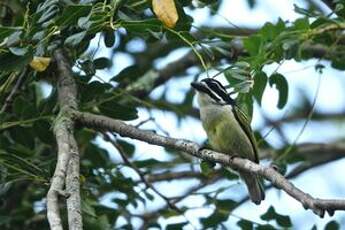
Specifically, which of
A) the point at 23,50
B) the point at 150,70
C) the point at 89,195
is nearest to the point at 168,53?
the point at 150,70

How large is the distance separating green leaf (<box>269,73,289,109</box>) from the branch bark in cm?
90

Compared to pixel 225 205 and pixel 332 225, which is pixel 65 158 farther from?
pixel 332 225

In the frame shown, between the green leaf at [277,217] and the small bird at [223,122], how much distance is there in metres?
0.31

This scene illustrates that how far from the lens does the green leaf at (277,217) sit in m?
4.46

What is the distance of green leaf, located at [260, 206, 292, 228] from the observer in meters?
4.46

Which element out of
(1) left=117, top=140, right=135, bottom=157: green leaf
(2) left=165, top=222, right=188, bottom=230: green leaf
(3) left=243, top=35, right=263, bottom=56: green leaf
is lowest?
(2) left=165, top=222, right=188, bottom=230: green leaf

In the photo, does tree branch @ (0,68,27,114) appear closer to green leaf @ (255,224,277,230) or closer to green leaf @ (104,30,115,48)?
green leaf @ (104,30,115,48)

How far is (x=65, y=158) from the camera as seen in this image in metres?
3.25

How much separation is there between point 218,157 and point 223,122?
91 centimetres

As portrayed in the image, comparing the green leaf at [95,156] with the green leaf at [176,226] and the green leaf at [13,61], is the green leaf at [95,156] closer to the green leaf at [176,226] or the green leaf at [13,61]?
the green leaf at [176,226]

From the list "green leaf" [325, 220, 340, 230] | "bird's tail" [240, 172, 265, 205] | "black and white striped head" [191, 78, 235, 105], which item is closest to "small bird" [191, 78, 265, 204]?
"black and white striped head" [191, 78, 235, 105]

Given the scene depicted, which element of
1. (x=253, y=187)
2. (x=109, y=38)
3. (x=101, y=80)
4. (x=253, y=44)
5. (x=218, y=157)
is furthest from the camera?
(x=253, y=187)

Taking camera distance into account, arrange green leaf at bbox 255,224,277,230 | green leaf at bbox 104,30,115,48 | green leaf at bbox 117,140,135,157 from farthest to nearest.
Result: green leaf at bbox 117,140,135,157
green leaf at bbox 255,224,277,230
green leaf at bbox 104,30,115,48

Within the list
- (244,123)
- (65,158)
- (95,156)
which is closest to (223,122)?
(244,123)
